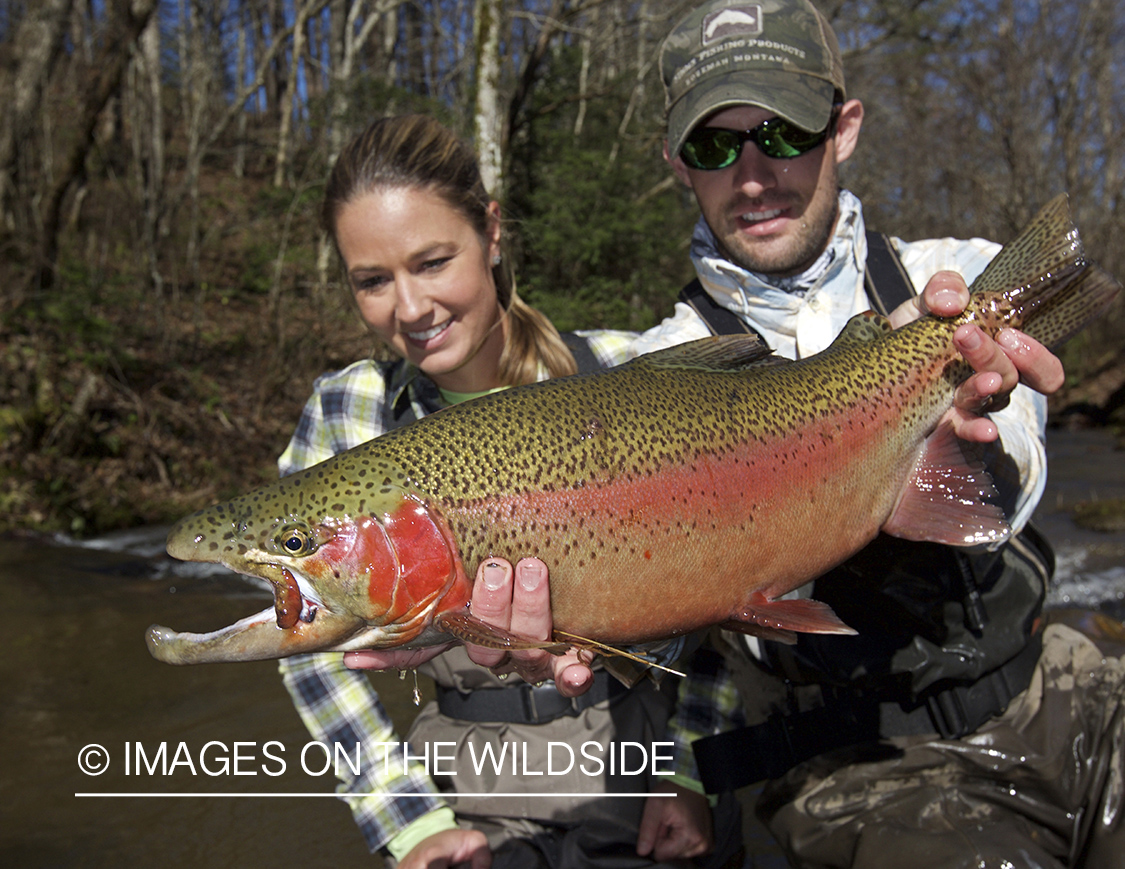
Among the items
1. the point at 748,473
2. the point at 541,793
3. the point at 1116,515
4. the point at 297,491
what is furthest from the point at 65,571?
the point at 1116,515

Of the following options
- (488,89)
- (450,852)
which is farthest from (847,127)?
(488,89)

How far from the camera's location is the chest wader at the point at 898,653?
8.41 ft

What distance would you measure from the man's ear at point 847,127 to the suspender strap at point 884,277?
377 mm

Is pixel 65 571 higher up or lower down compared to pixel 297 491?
higher up

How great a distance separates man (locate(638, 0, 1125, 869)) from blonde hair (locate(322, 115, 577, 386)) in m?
0.44

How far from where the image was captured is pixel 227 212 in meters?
18.0

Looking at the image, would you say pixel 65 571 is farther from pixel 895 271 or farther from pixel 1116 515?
pixel 1116 515

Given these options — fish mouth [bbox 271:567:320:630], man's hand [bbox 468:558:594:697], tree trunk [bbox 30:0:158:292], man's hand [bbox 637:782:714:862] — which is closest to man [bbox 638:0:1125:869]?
man's hand [bbox 637:782:714:862]

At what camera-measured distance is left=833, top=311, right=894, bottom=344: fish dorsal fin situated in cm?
221

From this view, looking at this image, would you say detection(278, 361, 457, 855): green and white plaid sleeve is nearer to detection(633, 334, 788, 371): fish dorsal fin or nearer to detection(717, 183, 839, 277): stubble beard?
detection(633, 334, 788, 371): fish dorsal fin

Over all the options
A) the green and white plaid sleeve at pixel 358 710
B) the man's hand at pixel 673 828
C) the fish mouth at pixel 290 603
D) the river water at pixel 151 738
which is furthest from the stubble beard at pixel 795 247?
the river water at pixel 151 738

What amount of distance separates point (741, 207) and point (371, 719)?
2247mm

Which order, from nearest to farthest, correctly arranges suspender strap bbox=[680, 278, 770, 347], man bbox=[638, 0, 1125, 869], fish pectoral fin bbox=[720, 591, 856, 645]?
fish pectoral fin bbox=[720, 591, 856, 645] < man bbox=[638, 0, 1125, 869] < suspender strap bbox=[680, 278, 770, 347]

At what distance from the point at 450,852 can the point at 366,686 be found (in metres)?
0.68
